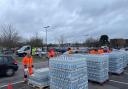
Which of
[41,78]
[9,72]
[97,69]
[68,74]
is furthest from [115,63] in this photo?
[9,72]

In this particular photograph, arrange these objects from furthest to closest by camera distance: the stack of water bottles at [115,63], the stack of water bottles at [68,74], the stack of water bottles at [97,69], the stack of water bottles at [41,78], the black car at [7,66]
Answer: the stack of water bottles at [115,63] < the black car at [7,66] < the stack of water bottles at [97,69] < the stack of water bottles at [41,78] < the stack of water bottles at [68,74]

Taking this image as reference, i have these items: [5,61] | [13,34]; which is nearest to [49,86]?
[5,61]

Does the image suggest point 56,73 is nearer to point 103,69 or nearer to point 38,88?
point 38,88

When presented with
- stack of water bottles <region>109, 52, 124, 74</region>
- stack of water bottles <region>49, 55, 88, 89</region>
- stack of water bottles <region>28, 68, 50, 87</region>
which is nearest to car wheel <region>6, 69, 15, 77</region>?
stack of water bottles <region>28, 68, 50, 87</region>

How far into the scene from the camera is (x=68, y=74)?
862 centimetres

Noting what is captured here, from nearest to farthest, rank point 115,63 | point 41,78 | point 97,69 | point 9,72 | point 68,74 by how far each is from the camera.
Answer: point 68,74, point 41,78, point 97,69, point 115,63, point 9,72

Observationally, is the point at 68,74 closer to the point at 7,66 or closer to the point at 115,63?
the point at 115,63

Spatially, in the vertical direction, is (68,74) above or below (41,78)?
above

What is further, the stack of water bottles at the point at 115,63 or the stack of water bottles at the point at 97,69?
the stack of water bottles at the point at 115,63

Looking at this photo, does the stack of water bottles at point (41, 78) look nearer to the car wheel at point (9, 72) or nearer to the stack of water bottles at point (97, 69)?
the stack of water bottles at point (97, 69)

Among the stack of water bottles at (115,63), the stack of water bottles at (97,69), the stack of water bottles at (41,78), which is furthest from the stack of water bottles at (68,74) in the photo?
the stack of water bottles at (115,63)

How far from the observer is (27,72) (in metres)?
12.5

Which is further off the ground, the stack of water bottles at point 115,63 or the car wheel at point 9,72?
the stack of water bottles at point 115,63

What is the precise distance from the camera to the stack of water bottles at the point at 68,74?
8625 millimetres
